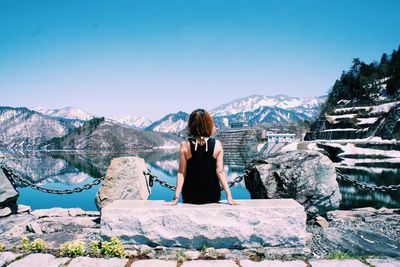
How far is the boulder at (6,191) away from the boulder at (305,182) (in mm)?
7102

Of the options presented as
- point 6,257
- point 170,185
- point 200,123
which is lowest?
point 6,257

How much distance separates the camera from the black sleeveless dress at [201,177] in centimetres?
593

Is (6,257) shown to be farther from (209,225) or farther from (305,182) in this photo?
(305,182)

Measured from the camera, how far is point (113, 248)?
5.40m

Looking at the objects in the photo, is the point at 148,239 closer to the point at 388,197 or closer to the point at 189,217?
the point at 189,217

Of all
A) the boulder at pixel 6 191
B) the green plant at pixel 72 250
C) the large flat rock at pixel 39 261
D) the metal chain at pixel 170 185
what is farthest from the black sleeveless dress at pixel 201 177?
the boulder at pixel 6 191

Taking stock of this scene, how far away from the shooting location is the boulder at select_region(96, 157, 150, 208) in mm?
9719

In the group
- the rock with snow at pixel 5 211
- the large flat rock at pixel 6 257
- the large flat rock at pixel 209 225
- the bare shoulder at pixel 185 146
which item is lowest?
the rock with snow at pixel 5 211

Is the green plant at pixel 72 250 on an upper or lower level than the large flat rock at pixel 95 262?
upper

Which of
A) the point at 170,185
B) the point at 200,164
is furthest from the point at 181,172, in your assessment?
the point at 170,185

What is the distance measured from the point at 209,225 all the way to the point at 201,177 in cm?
85

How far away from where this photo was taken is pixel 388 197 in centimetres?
2150

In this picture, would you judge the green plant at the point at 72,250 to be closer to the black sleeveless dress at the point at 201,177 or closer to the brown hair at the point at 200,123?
the black sleeveless dress at the point at 201,177

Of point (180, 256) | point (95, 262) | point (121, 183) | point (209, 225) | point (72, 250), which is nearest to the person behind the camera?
point (95, 262)
